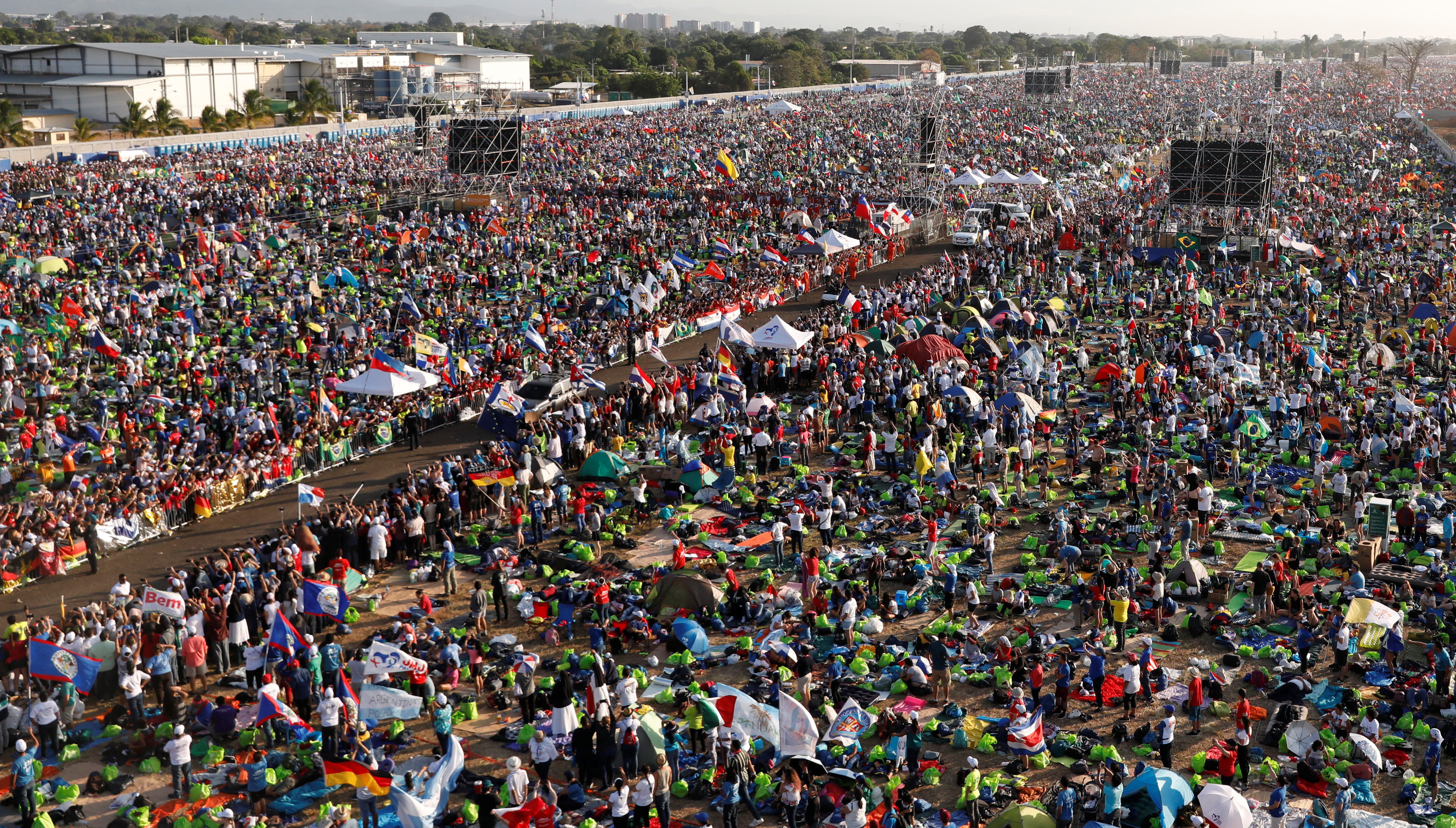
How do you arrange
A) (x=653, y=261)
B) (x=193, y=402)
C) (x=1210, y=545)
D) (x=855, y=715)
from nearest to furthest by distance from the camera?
1. (x=855, y=715)
2. (x=1210, y=545)
3. (x=193, y=402)
4. (x=653, y=261)

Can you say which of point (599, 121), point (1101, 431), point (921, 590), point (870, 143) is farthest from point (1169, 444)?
point (599, 121)

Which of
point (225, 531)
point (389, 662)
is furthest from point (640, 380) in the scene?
point (389, 662)

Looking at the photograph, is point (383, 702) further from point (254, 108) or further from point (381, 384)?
point (254, 108)

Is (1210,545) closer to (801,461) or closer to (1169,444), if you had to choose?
(1169,444)

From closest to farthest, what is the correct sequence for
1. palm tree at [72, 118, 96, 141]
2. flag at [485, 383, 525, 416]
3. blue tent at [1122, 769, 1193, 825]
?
blue tent at [1122, 769, 1193, 825] → flag at [485, 383, 525, 416] → palm tree at [72, 118, 96, 141]

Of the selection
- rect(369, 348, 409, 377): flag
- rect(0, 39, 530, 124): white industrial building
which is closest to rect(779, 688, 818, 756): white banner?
rect(369, 348, 409, 377): flag

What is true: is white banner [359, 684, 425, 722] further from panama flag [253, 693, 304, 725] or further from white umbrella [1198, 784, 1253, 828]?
white umbrella [1198, 784, 1253, 828]
